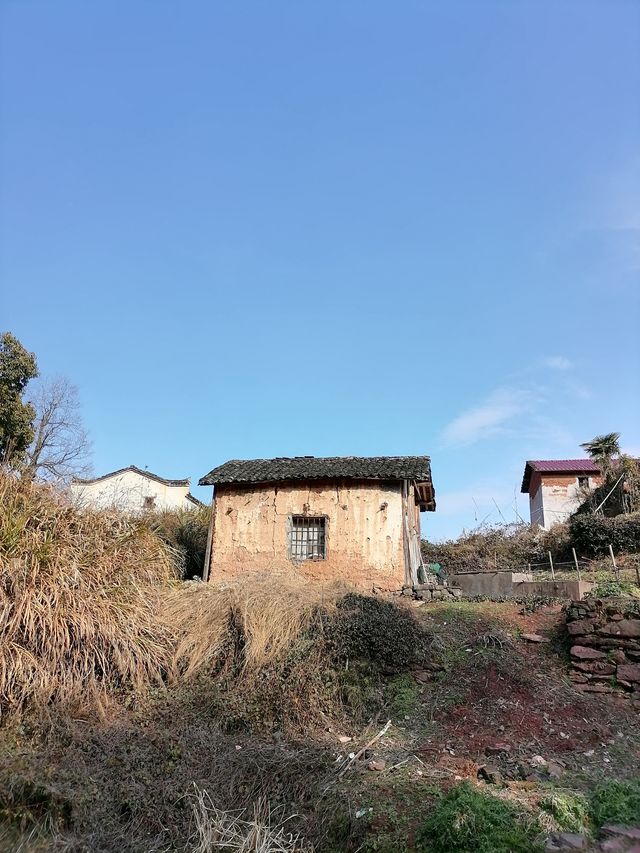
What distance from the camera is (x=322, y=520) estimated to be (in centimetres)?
1442

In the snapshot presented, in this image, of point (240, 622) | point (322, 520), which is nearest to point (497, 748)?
point (240, 622)

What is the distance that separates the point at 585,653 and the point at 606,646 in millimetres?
333

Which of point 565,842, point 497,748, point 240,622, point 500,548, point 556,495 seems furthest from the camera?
point 556,495

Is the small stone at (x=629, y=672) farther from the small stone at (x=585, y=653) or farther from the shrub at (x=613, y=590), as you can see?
the shrub at (x=613, y=590)

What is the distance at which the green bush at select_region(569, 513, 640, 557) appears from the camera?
1825cm

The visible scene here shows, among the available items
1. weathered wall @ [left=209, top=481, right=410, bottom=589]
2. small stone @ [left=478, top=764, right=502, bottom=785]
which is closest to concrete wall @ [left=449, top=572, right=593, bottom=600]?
weathered wall @ [left=209, top=481, right=410, bottom=589]

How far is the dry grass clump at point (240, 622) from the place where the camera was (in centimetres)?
855

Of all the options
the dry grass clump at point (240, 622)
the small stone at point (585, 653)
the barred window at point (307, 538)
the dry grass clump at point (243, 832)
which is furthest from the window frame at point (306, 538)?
the dry grass clump at point (243, 832)

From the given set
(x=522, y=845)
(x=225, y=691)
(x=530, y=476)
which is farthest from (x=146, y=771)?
(x=530, y=476)

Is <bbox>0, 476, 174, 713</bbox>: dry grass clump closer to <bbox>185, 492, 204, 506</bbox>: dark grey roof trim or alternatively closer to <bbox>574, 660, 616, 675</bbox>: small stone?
<bbox>574, 660, 616, 675</bbox>: small stone

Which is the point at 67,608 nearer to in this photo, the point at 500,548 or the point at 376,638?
the point at 376,638

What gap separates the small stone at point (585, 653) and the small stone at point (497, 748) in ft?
8.01

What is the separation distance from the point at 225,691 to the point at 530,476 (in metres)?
26.8

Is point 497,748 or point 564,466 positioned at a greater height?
point 564,466
